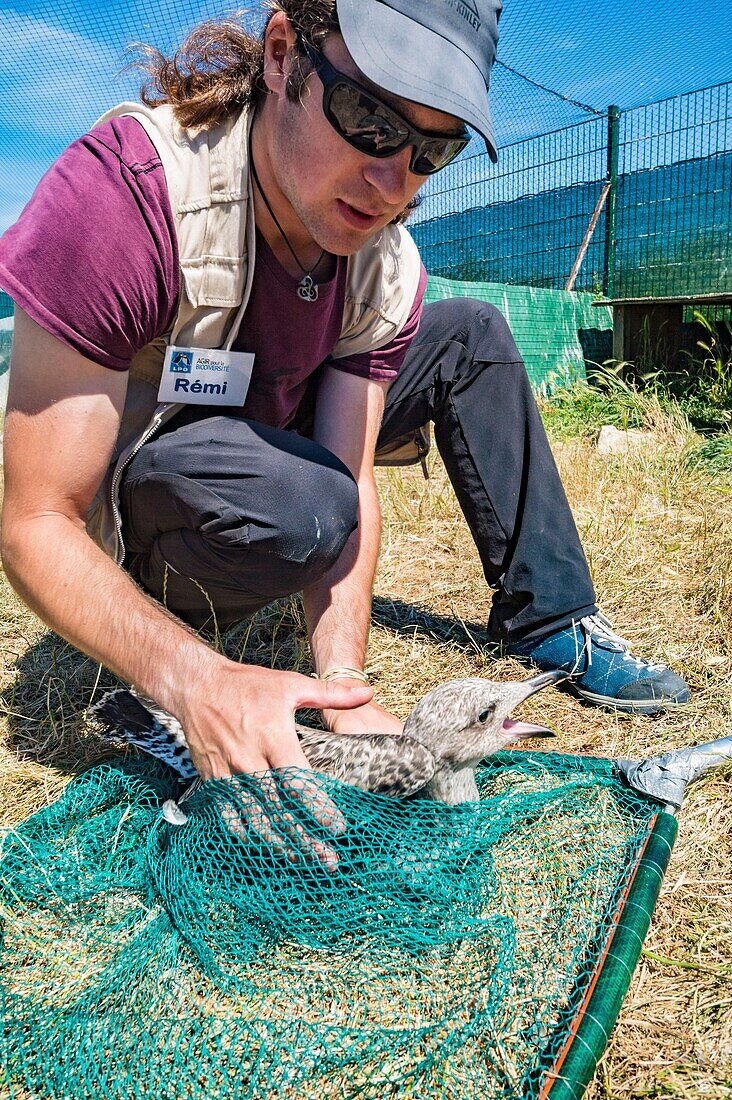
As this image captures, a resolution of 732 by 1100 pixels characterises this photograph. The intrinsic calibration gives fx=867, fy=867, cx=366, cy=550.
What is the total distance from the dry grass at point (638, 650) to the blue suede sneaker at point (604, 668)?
2.4 inches

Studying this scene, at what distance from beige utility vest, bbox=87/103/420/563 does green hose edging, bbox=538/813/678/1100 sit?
1734 mm

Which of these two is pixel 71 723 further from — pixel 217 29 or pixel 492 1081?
pixel 217 29

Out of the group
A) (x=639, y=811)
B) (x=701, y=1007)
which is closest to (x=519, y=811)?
(x=639, y=811)

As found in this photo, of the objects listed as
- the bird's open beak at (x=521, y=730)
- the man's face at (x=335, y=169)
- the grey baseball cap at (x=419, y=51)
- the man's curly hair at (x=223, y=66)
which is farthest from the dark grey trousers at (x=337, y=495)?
the grey baseball cap at (x=419, y=51)

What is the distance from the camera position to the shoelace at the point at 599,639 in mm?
3049

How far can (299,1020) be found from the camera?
1649 mm

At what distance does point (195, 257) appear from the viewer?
7.56ft

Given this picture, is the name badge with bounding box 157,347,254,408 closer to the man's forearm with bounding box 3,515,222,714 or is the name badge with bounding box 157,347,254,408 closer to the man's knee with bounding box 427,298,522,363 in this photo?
the man's forearm with bounding box 3,515,222,714

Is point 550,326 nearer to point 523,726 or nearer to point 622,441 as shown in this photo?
point 622,441

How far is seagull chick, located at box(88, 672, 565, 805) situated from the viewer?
211cm

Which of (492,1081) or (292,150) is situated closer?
(492,1081)

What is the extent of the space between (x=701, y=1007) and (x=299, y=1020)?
84cm

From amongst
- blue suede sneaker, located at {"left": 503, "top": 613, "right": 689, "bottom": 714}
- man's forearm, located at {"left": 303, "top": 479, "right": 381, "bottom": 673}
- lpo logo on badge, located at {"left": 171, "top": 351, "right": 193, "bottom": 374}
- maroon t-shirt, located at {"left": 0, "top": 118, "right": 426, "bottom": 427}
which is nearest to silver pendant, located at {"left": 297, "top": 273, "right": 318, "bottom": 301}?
maroon t-shirt, located at {"left": 0, "top": 118, "right": 426, "bottom": 427}

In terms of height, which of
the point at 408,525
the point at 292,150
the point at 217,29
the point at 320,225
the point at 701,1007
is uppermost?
the point at 217,29
